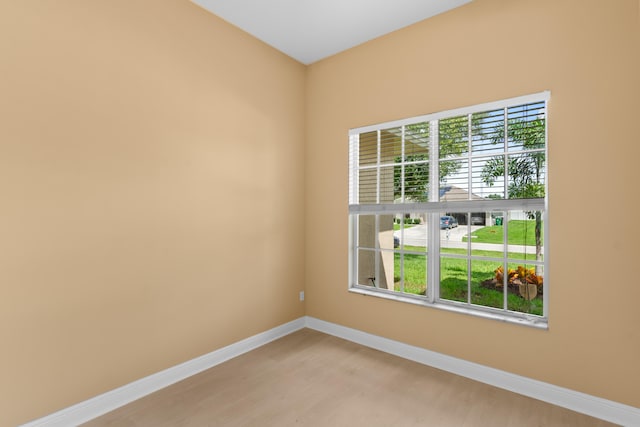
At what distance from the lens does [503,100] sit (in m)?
2.50

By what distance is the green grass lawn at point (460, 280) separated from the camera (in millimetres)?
2564

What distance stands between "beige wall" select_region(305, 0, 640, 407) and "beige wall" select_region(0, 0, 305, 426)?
1.58 meters

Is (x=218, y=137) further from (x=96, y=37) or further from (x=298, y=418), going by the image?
(x=298, y=418)

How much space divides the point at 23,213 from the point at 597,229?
11.9ft

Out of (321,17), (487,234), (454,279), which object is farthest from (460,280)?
(321,17)

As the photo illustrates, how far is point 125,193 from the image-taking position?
2.29 meters

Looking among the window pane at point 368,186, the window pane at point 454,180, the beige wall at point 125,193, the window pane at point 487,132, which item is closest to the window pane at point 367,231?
the window pane at point 368,186

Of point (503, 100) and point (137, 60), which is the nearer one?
point (137, 60)

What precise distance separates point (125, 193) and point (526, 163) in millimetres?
3008

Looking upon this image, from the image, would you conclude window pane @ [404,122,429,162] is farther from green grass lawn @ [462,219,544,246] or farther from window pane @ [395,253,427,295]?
window pane @ [395,253,427,295]

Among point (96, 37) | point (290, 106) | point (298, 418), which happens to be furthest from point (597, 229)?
point (96, 37)

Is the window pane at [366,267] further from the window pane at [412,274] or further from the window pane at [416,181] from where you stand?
the window pane at [416,181]

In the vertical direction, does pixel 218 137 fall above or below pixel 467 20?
below

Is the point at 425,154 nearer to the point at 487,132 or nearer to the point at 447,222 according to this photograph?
the point at 487,132
